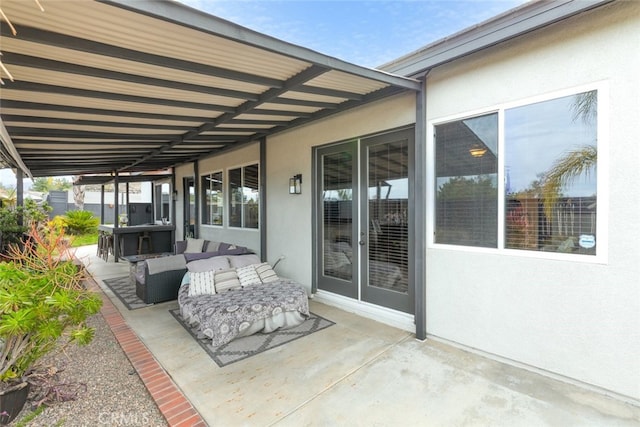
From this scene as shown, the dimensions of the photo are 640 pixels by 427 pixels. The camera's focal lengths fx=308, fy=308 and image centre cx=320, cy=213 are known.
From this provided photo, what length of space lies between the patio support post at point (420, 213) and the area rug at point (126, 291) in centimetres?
437

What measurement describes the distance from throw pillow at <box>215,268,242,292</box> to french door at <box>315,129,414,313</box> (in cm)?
150

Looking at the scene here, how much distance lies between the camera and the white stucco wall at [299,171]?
4545 millimetres

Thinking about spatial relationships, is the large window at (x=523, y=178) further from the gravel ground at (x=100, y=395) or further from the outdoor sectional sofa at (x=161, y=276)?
the outdoor sectional sofa at (x=161, y=276)

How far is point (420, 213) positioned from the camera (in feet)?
12.4

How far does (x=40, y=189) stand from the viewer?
30375 millimetres

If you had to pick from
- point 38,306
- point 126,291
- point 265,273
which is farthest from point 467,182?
point 126,291

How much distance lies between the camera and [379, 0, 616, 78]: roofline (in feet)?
8.66

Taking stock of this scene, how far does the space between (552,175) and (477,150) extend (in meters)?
0.77

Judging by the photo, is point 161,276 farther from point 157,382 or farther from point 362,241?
point 362,241

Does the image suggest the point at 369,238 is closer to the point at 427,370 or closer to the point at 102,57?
the point at 427,370

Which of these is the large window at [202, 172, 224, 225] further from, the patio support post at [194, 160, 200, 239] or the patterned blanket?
the patterned blanket

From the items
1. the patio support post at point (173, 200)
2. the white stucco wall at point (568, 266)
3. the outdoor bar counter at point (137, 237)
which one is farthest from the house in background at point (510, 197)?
the patio support post at point (173, 200)

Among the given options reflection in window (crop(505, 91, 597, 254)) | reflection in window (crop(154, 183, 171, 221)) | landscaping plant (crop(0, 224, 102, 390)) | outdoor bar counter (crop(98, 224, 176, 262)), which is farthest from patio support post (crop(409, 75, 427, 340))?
reflection in window (crop(154, 183, 171, 221))

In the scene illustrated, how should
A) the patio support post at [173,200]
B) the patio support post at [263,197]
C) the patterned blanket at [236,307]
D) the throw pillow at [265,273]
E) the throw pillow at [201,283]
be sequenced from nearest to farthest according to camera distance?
the patterned blanket at [236,307]
the throw pillow at [201,283]
the throw pillow at [265,273]
the patio support post at [263,197]
the patio support post at [173,200]
